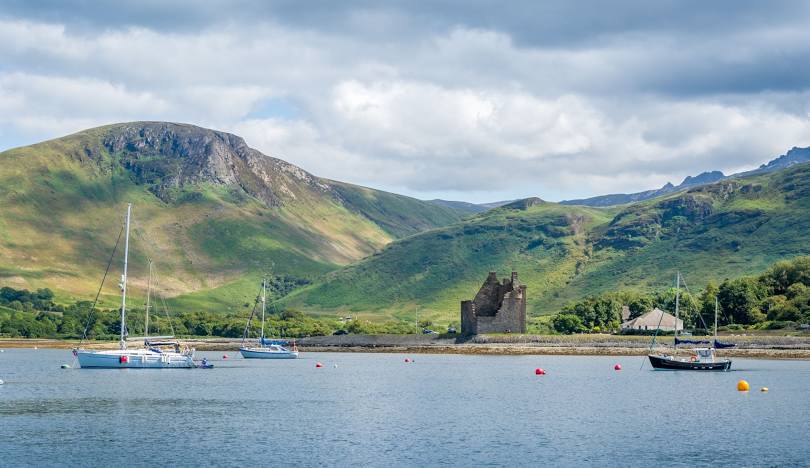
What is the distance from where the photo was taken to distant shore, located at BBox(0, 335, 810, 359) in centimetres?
14950

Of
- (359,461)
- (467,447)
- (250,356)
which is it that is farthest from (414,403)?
(250,356)

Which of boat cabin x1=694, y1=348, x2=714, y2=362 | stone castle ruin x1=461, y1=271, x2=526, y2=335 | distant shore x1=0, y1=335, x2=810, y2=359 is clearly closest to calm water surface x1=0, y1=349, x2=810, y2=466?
boat cabin x1=694, y1=348, x2=714, y2=362

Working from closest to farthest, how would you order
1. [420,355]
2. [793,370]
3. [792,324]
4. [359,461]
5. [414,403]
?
[359,461] < [414,403] < [793,370] < [792,324] < [420,355]

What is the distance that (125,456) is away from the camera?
5300 cm

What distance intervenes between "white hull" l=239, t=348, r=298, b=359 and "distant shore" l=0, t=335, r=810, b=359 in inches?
853

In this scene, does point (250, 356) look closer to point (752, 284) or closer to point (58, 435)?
point (752, 284)

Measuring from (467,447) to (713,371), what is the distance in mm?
A: 75781

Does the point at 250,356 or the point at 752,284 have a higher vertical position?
the point at 752,284

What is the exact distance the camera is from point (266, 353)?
16450 cm

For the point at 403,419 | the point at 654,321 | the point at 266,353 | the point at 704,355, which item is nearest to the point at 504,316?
the point at 654,321

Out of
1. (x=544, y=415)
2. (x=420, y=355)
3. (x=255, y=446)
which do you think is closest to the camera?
(x=255, y=446)

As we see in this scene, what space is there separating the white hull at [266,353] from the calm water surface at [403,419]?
41782mm

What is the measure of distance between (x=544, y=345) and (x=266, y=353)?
4708 centimetres

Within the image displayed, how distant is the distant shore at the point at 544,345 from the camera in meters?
150
